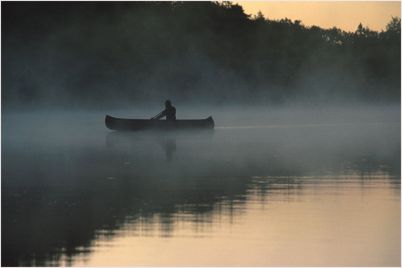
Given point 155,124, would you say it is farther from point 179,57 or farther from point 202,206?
point 179,57

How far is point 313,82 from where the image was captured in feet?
292

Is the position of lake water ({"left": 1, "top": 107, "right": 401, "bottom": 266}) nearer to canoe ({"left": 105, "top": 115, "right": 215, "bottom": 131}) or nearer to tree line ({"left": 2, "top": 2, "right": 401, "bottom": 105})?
canoe ({"left": 105, "top": 115, "right": 215, "bottom": 131})

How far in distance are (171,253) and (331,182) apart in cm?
717

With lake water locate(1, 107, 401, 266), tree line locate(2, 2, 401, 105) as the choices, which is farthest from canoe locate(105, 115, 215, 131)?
tree line locate(2, 2, 401, 105)

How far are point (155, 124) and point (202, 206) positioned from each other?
21.0 metres

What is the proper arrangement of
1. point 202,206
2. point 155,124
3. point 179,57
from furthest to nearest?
1. point 179,57
2. point 155,124
3. point 202,206

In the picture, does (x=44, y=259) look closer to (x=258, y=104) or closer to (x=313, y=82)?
(x=258, y=104)

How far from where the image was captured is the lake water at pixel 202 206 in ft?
38.4

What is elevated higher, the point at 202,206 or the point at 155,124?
the point at 155,124

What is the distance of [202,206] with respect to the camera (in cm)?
1507

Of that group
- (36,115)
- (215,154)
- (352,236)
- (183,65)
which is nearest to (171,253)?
(352,236)

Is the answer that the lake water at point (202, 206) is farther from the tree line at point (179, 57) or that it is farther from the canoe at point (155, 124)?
the tree line at point (179, 57)

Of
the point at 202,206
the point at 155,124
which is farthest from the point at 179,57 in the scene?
the point at 202,206

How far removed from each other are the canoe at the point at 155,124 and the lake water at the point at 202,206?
25.8 feet
